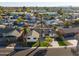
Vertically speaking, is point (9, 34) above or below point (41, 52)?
above

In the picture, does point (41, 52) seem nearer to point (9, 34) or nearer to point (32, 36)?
point (32, 36)

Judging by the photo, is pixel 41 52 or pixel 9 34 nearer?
pixel 41 52

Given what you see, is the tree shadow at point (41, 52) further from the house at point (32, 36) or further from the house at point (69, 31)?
the house at point (69, 31)

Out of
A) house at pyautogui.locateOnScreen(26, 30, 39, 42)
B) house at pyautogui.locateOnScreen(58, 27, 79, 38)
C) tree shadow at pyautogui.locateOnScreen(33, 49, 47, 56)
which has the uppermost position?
house at pyautogui.locateOnScreen(58, 27, 79, 38)

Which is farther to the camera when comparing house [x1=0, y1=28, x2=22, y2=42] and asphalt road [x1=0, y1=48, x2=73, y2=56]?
house [x1=0, y1=28, x2=22, y2=42]

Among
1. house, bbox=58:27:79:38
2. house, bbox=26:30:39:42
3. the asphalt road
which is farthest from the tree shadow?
house, bbox=58:27:79:38

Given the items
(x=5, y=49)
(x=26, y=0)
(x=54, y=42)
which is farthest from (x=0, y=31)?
(x=54, y=42)

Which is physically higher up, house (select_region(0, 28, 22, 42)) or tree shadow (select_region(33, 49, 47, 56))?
house (select_region(0, 28, 22, 42))

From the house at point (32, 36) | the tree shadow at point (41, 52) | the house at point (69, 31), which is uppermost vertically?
the house at point (69, 31)

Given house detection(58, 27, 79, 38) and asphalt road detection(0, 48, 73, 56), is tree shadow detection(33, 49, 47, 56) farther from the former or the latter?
house detection(58, 27, 79, 38)

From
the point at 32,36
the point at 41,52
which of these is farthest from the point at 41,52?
the point at 32,36

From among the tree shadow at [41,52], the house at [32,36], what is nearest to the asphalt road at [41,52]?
the tree shadow at [41,52]
